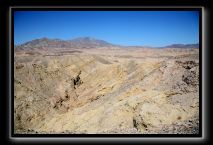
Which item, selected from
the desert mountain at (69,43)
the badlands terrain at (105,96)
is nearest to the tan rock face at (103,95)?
the badlands terrain at (105,96)

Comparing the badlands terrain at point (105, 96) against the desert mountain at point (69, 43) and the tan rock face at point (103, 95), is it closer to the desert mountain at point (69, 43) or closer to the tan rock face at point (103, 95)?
the tan rock face at point (103, 95)

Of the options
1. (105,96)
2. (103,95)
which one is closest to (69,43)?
(103,95)

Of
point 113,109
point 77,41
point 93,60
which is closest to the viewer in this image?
point 113,109

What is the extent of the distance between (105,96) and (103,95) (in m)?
0.43

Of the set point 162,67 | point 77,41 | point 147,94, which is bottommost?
point 147,94

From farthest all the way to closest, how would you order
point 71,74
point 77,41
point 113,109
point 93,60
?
point 77,41, point 93,60, point 71,74, point 113,109

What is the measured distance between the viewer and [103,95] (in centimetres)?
1116

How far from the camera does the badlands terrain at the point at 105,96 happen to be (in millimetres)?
7230

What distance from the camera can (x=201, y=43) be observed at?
519cm

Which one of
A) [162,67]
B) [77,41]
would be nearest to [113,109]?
[162,67]

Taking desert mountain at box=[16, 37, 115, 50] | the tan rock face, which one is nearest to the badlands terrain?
the tan rock face

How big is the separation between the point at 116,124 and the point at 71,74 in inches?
260

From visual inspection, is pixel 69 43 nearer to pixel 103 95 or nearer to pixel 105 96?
pixel 103 95
